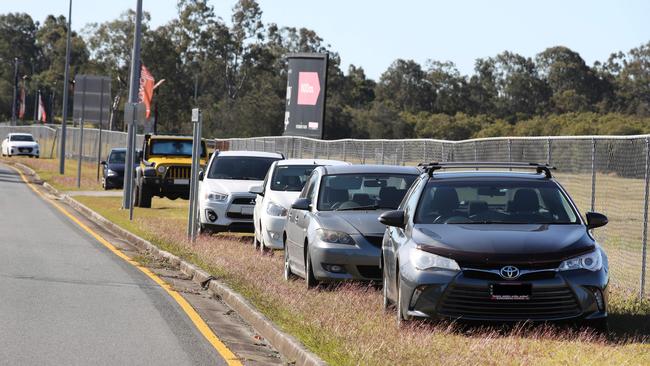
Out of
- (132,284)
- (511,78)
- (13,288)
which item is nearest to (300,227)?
(132,284)

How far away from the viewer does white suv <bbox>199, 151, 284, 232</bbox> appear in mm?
22297

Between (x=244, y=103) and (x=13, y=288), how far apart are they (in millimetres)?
90350

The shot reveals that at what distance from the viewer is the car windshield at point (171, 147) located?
32406 millimetres

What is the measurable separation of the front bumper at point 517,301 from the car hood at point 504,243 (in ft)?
0.50

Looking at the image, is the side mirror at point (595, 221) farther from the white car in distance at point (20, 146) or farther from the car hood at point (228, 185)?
the white car in distance at point (20, 146)

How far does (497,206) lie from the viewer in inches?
465

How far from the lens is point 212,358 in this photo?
9.77 m

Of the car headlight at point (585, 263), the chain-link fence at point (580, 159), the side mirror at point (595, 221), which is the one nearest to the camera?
the car headlight at point (585, 263)

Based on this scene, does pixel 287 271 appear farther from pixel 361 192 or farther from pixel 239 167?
pixel 239 167

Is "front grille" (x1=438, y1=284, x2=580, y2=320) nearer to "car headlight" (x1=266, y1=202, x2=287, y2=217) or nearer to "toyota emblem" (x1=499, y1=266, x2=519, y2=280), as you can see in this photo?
"toyota emblem" (x1=499, y1=266, x2=519, y2=280)

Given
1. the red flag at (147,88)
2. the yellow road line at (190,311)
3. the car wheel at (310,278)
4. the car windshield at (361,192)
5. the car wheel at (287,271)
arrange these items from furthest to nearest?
the red flag at (147,88) < the car wheel at (287,271) < the car windshield at (361,192) < the car wheel at (310,278) < the yellow road line at (190,311)

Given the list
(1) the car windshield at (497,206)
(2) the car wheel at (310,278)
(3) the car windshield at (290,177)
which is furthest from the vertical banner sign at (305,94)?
(1) the car windshield at (497,206)

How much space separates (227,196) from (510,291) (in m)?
12.5

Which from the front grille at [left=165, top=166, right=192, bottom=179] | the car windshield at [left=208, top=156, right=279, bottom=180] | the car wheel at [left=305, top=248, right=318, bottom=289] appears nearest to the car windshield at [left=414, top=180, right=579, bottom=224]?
the car wheel at [left=305, top=248, right=318, bottom=289]
